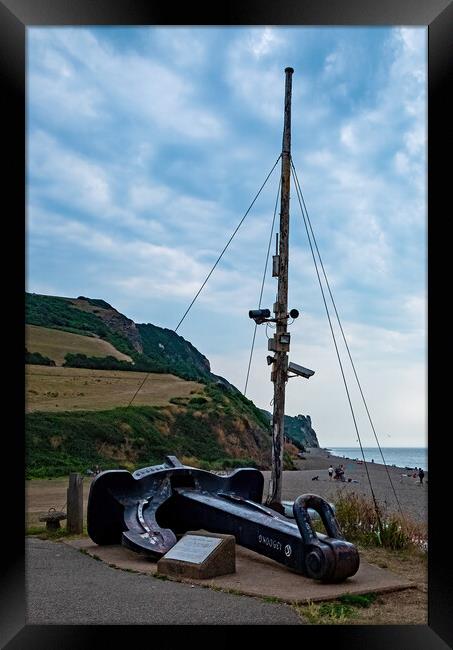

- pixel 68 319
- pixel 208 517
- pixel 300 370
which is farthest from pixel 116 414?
pixel 68 319

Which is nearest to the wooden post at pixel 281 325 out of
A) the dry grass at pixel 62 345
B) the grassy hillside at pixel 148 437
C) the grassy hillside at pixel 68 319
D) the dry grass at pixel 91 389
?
the grassy hillside at pixel 148 437

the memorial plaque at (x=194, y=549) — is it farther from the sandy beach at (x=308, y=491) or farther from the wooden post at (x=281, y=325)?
the sandy beach at (x=308, y=491)

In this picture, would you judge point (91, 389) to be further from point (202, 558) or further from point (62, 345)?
point (202, 558)

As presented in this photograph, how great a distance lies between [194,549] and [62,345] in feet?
124

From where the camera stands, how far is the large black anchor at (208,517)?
6.47 m

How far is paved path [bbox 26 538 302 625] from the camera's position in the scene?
5.20 m

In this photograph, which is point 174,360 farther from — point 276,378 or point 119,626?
point 119,626

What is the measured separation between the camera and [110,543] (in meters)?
8.37

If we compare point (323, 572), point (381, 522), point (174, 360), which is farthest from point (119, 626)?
point (174, 360)

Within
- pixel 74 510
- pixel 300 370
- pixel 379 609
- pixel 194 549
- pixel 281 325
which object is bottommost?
pixel 379 609

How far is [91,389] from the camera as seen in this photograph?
3491cm
